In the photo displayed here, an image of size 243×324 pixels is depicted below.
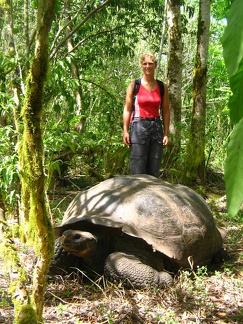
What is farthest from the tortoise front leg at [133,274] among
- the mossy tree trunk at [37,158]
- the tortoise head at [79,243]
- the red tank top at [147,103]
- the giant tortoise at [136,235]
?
the red tank top at [147,103]

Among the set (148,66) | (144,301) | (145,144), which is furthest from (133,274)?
(148,66)

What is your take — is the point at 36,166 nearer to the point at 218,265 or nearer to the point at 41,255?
the point at 41,255

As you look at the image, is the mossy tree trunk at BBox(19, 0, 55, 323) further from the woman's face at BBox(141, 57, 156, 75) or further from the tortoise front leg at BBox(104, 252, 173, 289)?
the woman's face at BBox(141, 57, 156, 75)

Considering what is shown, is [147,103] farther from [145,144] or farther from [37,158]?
[37,158]

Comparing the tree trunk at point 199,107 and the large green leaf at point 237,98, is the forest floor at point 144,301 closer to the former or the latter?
the large green leaf at point 237,98

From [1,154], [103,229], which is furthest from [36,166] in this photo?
[1,154]

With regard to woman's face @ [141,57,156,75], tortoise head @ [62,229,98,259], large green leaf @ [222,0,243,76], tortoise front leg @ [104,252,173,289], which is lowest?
tortoise front leg @ [104,252,173,289]

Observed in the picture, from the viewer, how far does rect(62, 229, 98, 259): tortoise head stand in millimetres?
3188

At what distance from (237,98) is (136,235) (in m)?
2.93

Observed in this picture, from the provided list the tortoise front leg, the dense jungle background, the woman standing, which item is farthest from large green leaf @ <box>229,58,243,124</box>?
the woman standing

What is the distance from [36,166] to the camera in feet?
5.91

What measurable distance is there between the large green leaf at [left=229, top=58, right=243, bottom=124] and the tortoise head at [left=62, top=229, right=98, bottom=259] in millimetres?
2856

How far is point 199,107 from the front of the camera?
7.28m

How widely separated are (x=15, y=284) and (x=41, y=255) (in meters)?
0.17
